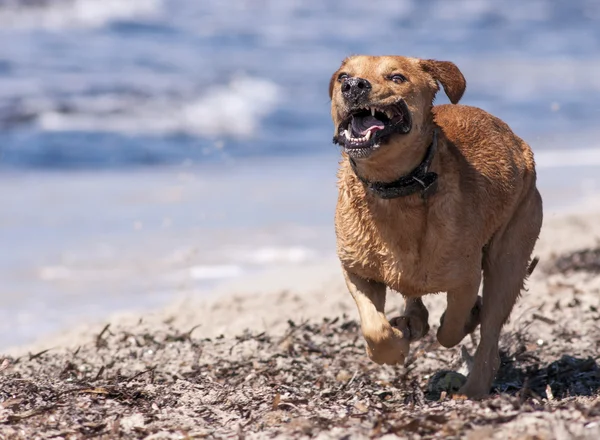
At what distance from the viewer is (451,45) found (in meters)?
28.3

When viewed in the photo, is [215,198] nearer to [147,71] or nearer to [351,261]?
[351,261]

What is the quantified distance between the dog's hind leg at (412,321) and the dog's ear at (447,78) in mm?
1133

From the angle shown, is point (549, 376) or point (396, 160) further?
point (549, 376)

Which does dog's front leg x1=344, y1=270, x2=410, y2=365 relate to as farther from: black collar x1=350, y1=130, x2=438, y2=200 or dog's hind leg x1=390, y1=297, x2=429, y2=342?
black collar x1=350, y1=130, x2=438, y2=200

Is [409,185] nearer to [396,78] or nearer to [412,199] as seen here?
[412,199]

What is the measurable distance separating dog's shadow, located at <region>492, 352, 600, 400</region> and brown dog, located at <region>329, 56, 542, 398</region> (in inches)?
14.5

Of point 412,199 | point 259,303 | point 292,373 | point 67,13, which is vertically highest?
point 412,199

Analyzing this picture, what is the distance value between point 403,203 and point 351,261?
45 cm

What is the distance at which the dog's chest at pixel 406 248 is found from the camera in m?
5.04

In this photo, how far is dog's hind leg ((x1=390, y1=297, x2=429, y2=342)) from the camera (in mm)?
5434

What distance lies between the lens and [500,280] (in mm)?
5766

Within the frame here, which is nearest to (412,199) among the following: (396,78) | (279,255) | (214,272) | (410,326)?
(396,78)

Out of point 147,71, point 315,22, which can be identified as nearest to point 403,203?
point 147,71

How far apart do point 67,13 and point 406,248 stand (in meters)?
23.3
